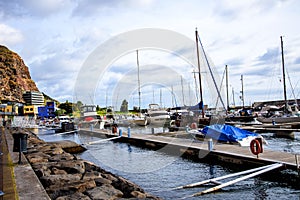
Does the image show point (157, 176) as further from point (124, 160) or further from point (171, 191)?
point (124, 160)

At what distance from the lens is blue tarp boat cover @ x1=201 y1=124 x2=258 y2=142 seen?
1719 centimetres

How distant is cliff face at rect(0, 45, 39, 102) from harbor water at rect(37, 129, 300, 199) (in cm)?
15343

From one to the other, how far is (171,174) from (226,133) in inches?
247

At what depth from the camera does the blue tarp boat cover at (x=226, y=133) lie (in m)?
17.2

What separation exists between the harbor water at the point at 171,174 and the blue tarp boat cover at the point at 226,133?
3.29 m

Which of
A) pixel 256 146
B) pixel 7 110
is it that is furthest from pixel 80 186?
pixel 7 110

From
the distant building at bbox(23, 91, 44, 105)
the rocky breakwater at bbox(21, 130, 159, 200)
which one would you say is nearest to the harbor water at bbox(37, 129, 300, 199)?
the rocky breakwater at bbox(21, 130, 159, 200)

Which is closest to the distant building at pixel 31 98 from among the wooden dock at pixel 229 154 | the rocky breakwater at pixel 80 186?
the wooden dock at pixel 229 154

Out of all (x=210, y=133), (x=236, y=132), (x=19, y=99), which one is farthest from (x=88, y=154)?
(x=19, y=99)

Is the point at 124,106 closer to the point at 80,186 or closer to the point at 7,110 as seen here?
the point at 7,110

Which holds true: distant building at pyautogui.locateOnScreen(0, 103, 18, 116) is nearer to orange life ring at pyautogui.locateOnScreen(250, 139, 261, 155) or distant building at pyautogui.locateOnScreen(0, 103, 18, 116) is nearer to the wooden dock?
the wooden dock

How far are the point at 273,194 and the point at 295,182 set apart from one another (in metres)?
1.61

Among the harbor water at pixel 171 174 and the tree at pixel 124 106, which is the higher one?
the tree at pixel 124 106

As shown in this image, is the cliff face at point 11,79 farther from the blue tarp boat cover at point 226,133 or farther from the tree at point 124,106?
the blue tarp boat cover at point 226,133
